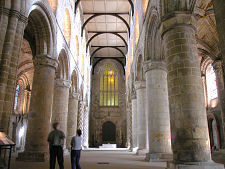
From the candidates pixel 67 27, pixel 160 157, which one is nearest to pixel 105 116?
pixel 67 27

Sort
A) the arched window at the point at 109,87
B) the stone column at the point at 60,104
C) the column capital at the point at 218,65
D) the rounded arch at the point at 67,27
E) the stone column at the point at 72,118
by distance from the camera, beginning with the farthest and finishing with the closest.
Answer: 1. the arched window at the point at 109,87
2. the stone column at the point at 72,118
3. the rounded arch at the point at 67,27
4. the column capital at the point at 218,65
5. the stone column at the point at 60,104

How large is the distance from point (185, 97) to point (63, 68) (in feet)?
33.2

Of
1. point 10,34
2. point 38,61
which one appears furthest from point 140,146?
point 10,34

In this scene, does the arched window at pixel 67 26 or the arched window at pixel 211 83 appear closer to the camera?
the arched window at pixel 67 26

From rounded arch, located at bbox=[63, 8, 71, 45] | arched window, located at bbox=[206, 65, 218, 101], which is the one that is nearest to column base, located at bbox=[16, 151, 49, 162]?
rounded arch, located at bbox=[63, 8, 71, 45]

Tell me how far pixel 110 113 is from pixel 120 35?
37.2 ft

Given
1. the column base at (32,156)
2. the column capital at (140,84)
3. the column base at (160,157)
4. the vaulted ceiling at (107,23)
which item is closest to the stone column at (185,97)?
the column base at (160,157)

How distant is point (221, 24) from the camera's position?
13.9ft

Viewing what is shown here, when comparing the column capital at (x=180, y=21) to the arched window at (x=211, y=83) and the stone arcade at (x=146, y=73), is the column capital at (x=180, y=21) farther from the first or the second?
the arched window at (x=211, y=83)

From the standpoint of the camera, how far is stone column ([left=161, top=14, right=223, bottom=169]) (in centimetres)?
571

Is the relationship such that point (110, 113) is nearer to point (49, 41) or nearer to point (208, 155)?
point (49, 41)

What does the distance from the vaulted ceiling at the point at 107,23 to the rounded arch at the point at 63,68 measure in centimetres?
537

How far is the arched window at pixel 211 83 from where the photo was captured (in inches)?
755

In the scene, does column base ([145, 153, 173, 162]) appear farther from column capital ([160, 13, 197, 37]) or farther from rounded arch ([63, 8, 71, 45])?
rounded arch ([63, 8, 71, 45])
